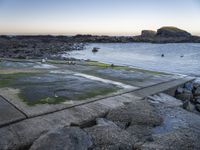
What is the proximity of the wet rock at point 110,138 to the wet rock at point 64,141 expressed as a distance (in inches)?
9.2

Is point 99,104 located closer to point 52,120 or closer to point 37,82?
point 52,120

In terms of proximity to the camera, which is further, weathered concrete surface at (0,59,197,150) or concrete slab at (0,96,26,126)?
concrete slab at (0,96,26,126)

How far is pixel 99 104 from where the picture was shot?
6113mm

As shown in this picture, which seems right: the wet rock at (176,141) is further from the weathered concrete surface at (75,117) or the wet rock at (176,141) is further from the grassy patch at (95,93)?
the grassy patch at (95,93)

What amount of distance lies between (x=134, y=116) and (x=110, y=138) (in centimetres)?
139

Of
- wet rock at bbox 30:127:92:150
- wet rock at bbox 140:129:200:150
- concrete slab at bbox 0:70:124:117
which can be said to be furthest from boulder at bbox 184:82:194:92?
wet rock at bbox 30:127:92:150

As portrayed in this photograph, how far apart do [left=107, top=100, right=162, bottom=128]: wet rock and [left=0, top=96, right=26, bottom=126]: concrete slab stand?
216cm

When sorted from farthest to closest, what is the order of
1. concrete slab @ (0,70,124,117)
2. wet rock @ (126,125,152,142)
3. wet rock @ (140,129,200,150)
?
concrete slab @ (0,70,124,117) → wet rock @ (126,125,152,142) → wet rock @ (140,129,200,150)

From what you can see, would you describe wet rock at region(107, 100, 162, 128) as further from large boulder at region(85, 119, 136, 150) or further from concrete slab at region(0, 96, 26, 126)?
concrete slab at region(0, 96, 26, 126)

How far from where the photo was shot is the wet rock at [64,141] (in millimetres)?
3561

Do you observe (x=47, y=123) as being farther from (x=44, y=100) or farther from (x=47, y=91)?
(x=47, y=91)

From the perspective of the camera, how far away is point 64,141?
365 centimetres

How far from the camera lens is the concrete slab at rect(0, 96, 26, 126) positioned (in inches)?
180

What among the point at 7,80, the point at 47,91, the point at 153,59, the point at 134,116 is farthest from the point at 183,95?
the point at 153,59
